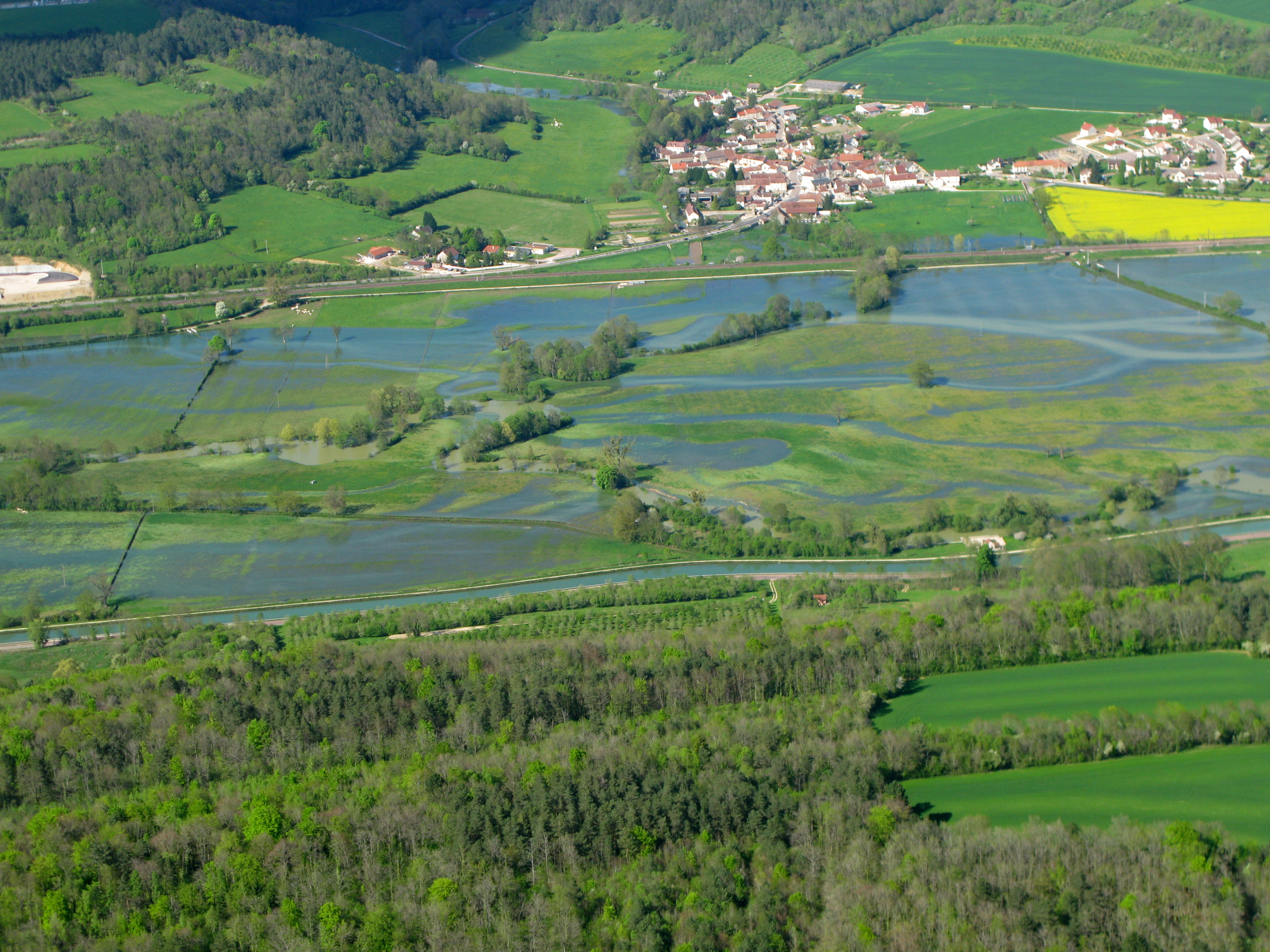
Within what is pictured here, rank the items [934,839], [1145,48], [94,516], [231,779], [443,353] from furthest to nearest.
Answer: [1145,48] → [443,353] → [94,516] → [231,779] → [934,839]

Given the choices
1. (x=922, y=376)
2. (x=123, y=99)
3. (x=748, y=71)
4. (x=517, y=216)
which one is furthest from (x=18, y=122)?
(x=922, y=376)

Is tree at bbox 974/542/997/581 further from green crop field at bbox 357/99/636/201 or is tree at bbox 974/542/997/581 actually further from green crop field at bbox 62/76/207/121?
green crop field at bbox 62/76/207/121

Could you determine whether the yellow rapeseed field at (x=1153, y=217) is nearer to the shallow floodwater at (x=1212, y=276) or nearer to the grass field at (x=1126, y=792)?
the shallow floodwater at (x=1212, y=276)

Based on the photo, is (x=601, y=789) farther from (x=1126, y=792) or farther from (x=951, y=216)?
(x=951, y=216)

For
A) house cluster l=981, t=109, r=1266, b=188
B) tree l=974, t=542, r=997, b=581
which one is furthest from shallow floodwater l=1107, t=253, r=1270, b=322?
tree l=974, t=542, r=997, b=581

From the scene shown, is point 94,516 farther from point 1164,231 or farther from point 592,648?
point 1164,231

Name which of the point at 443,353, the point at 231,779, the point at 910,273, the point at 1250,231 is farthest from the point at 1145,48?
the point at 231,779

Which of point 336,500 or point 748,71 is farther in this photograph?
point 748,71
